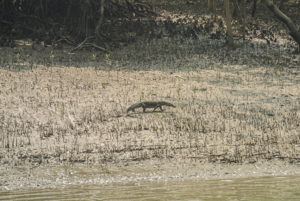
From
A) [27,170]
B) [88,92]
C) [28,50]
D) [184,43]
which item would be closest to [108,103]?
[88,92]

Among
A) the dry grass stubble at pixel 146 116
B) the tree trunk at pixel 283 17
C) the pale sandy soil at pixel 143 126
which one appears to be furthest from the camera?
the tree trunk at pixel 283 17

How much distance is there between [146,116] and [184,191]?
386cm

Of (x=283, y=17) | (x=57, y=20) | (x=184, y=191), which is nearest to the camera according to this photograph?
(x=184, y=191)

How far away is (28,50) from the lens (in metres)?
16.6

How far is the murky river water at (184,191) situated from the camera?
656 cm

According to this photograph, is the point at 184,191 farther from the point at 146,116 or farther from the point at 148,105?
the point at 148,105

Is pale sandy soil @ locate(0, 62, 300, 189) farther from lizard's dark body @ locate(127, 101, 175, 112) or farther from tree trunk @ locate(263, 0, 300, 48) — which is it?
tree trunk @ locate(263, 0, 300, 48)

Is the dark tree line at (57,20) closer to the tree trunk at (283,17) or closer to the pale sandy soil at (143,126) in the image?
the tree trunk at (283,17)

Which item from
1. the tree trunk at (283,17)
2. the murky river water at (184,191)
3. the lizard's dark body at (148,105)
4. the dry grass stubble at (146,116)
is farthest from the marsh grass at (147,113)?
the tree trunk at (283,17)

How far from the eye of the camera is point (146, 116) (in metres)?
10.6

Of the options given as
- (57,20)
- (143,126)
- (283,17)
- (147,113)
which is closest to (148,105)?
(147,113)

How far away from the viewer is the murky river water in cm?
656

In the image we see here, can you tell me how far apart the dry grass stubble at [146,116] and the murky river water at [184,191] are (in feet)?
3.47

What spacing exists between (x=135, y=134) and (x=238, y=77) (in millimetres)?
5200
